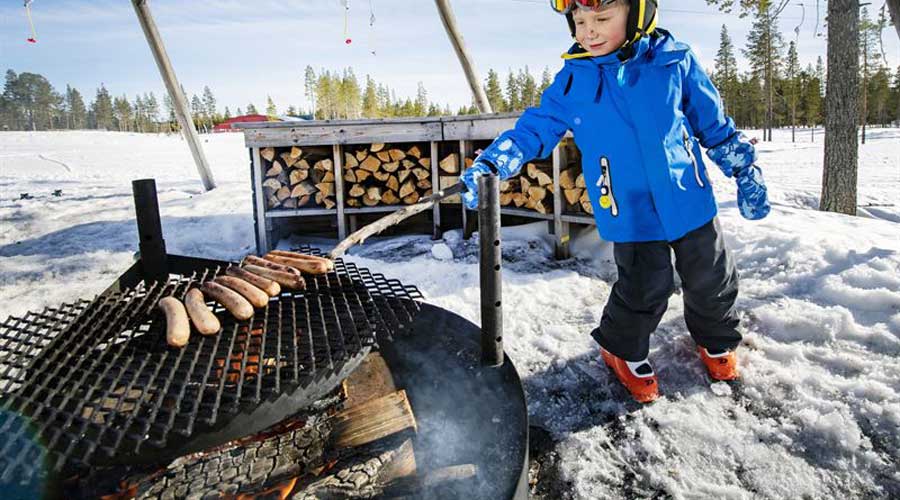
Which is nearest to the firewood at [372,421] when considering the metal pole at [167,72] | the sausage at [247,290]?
the sausage at [247,290]

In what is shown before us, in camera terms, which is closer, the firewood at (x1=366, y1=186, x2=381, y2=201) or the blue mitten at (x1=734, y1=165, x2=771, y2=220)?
the blue mitten at (x1=734, y1=165, x2=771, y2=220)

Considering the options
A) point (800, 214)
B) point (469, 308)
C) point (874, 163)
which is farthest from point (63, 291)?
point (874, 163)

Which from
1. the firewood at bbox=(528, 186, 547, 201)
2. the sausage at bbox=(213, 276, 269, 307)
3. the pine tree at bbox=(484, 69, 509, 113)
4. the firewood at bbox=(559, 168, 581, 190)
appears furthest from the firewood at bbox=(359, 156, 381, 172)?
the pine tree at bbox=(484, 69, 509, 113)

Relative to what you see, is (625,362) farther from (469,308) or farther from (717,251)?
(469,308)

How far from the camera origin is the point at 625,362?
2557 millimetres

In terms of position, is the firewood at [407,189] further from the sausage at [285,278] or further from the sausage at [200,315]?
the sausage at [200,315]

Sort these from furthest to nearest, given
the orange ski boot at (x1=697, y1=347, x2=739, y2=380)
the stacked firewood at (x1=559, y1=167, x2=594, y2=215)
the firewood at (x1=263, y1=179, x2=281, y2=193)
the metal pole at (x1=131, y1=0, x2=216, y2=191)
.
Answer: the metal pole at (x1=131, y1=0, x2=216, y2=191), the firewood at (x1=263, y1=179, x2=281, y2=193), the stacked firewood at (x1=559, y1=167, x2=594, y2=215), the orange ski boot at (x1=697, y1=347, x2=739, y2=380)

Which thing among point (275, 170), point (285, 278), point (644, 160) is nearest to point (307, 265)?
point (285, 278)

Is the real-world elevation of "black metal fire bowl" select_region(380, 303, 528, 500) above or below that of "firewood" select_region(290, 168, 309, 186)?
below

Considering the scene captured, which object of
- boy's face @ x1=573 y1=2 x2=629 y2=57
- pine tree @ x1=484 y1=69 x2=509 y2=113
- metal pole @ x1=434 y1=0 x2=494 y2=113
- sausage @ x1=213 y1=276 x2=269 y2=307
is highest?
pine tree @ x1=484 y1=69 x2=509 y2=113

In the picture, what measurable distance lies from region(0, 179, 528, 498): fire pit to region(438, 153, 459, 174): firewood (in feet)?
11.5

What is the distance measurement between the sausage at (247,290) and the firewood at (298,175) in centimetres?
374

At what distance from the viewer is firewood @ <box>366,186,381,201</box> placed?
18.5 feet

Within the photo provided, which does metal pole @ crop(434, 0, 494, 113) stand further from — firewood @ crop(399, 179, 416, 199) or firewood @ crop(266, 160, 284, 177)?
firewood @ crop(266, 160, 284, 177)
